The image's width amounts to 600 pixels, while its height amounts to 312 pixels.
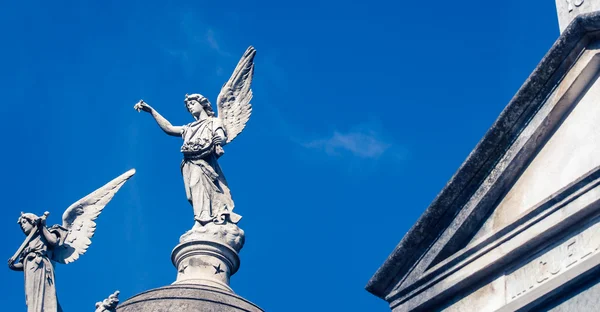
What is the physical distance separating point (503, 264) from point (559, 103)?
165 cm

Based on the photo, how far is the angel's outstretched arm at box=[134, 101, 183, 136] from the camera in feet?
73.0

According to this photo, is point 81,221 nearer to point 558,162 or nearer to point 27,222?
point 27,222

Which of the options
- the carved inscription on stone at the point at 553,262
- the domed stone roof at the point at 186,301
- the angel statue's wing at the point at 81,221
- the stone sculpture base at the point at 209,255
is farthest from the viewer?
the stone sculpture base at the point at 209,255

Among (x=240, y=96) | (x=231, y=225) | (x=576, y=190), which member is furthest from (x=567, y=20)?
(x=240, y=96)

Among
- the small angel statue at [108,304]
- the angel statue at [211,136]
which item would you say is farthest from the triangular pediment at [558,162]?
the angel statue at [211,136]

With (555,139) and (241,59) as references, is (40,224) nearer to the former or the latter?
(241,59)

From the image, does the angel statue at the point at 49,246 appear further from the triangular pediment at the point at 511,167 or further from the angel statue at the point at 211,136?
the triangular pediment at the point at 511,167

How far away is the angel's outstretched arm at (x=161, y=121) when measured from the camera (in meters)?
22.2

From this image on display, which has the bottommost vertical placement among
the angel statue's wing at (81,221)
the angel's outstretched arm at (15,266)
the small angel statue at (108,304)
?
the small angel statue at (108,304)

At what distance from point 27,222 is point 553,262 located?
31.6 feet

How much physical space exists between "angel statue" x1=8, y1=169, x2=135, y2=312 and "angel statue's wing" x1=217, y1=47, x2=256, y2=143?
2.94m

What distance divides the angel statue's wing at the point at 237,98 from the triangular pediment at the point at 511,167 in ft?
31.8

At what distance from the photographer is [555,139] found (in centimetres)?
1230

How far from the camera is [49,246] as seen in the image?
753 inches
